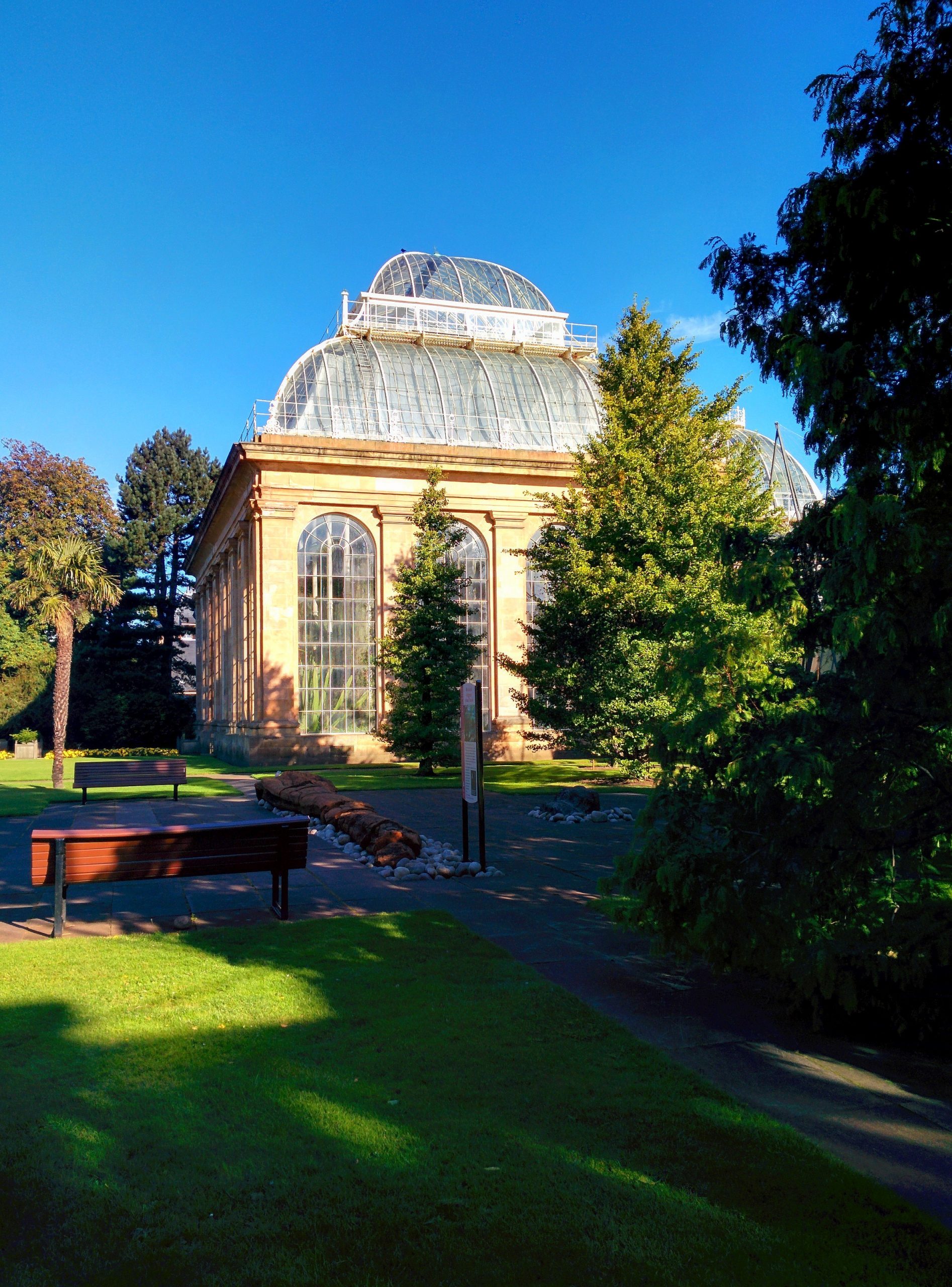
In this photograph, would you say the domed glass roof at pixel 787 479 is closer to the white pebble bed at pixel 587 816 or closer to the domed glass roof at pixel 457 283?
the domed glass roof at pixel 457 283

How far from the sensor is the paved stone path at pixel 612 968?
4.05m

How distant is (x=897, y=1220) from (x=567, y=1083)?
156 centimetres

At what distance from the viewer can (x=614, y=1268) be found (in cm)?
302

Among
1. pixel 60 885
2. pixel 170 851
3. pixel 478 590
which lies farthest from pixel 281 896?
pixel 478 590

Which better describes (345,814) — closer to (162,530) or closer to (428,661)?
(428,661)

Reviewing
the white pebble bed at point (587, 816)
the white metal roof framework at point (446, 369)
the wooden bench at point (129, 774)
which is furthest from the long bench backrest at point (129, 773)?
the white metal roof framework at point (446, 369)

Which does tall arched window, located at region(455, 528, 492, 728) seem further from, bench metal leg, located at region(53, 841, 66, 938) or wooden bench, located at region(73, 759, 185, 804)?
bench metal leg, located at region(53, 841, 66, 938)

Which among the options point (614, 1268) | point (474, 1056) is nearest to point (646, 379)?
point (474, 1056)

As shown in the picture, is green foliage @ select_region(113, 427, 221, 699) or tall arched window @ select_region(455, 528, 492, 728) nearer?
tall arched window @ select_region(455, 528, 492, 728)

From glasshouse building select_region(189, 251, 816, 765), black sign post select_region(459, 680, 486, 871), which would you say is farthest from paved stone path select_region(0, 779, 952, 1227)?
glasshouse building select_region(189, 251, 816, 765)

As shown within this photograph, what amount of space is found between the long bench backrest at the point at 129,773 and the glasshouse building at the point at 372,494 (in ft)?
45.8

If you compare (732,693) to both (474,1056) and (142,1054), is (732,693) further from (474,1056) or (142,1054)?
(142,1054)

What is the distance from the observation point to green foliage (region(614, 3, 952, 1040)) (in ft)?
15.4

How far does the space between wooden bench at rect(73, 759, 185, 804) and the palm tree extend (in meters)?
6.15
